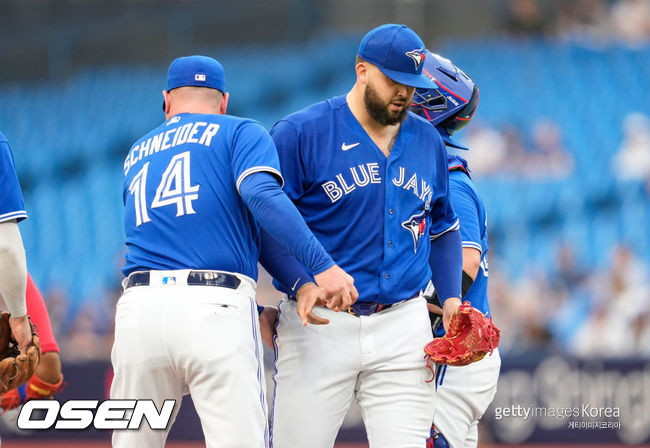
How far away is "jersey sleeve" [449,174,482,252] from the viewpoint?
487cm

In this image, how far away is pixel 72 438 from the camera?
10984 millimetres

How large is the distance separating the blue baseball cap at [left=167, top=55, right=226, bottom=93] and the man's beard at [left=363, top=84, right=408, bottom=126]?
0.68m

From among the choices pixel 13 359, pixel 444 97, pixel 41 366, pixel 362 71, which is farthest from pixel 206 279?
pixel 41 366

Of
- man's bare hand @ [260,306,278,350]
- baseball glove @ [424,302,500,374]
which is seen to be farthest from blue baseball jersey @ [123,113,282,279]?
baseball glove @ [424,302,500,374]

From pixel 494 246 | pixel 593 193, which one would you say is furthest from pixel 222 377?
pixel 593 193

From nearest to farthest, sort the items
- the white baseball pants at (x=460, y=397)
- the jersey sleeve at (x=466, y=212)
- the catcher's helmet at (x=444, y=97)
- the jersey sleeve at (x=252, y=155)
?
the jersey sleeve at (x=252, y=155)
the white baseball pants at (x=460, y=397)
the jersey sleeve at (x=466, y=212)
the catcher's helmet at (x=444, y=97)

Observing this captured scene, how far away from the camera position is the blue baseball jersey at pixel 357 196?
4254mm

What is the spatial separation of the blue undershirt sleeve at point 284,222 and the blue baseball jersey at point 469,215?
4.01 ft

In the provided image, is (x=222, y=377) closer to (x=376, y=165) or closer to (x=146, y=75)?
(x=376, y=165)

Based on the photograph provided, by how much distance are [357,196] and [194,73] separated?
0.90 metres

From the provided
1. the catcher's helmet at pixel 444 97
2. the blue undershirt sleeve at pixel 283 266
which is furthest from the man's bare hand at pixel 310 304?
the catcher's helmet at pixel 444 97

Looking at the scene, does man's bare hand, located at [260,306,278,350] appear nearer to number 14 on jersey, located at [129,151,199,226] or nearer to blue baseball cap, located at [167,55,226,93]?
number 14 on jersey, located at [129,151,199,226]
